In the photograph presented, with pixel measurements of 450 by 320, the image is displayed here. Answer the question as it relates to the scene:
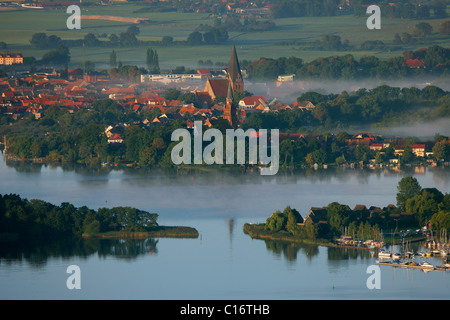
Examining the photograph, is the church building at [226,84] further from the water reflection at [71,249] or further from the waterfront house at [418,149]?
the water reflection at [71,249]

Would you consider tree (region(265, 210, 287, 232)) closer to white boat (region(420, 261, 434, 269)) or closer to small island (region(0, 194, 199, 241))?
small island (region(0, 194, 199, 241))

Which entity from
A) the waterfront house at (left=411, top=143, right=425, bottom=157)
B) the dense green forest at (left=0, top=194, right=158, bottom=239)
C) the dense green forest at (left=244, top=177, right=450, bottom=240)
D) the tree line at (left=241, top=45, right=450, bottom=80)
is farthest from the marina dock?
the tree line at (left=241, top=45, right=450, bottom=80)

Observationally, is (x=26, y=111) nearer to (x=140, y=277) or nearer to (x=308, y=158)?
(x=308, y=158)

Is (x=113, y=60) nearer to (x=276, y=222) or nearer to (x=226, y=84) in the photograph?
(x=226, y=84)

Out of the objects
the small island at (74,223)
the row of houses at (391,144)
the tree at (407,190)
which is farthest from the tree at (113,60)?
the small island at (74,223)

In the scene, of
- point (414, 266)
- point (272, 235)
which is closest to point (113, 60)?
point (272, 235)

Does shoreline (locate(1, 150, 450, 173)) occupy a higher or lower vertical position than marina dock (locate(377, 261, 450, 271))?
higher

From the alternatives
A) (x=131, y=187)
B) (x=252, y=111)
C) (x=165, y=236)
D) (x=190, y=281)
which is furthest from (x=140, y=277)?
(x=252, y=111)
